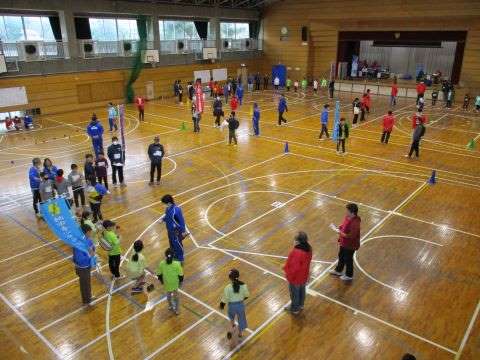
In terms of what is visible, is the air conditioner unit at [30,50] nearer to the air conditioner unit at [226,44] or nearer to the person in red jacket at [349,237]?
the air conditioner unit at [226,44]

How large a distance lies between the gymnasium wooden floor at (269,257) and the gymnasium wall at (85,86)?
8385 millimetres

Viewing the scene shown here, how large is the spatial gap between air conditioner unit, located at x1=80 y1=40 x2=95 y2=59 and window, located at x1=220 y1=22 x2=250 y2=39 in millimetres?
13344

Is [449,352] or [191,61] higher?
[191,61]

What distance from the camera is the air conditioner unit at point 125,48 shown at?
88.7 feet

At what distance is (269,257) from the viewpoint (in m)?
8.37

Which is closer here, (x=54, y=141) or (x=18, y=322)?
(x=18, y=322)

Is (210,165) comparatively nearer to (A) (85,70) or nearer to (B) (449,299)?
(B) (449,299)

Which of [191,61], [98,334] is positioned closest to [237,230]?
[98,334]

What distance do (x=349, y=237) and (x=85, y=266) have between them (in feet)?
15.0

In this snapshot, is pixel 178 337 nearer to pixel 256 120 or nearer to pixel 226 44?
pixel 256 120

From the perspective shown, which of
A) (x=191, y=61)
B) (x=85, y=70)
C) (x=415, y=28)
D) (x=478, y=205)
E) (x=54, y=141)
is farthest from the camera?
(x=191, y=61)

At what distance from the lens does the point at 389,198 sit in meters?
11.4

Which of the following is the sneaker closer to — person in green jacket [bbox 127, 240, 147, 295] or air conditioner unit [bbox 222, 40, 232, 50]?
person in green jacket [bbox 127, 240, 147, 295]

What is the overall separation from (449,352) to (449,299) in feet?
4.65
